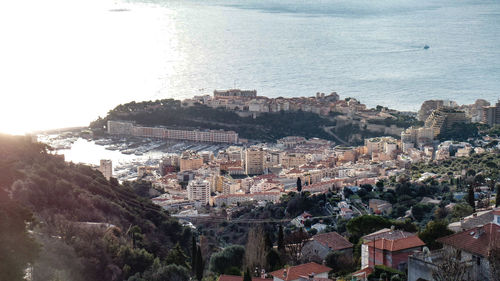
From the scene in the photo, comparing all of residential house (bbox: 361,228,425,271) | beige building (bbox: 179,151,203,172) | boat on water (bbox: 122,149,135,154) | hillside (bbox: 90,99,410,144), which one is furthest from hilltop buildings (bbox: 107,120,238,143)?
residential house (bbox: 361,228,425,271)

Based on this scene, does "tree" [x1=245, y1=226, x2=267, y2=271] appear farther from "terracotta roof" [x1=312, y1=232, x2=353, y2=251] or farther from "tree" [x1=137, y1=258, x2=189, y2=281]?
"tree" [x1=137, y1=258, x2=189, y2=281]

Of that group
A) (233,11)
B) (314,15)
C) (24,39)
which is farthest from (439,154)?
(233,11)

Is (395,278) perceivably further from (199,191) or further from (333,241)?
(199,191)

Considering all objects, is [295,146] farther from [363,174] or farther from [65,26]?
[65,26]

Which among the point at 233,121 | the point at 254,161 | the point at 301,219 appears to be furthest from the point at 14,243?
the point at 233,121

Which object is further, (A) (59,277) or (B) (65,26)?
(B) (65,26)
